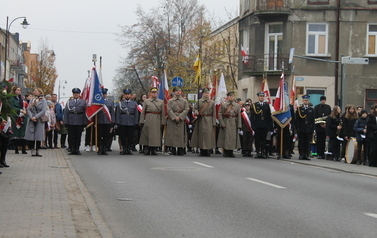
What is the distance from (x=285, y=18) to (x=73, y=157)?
2636 centimetres

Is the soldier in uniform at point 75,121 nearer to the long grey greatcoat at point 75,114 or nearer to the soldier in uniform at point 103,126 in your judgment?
the long grey greatcoat at point 75,114

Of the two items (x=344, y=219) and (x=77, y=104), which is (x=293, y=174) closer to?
(x=344, y=219)

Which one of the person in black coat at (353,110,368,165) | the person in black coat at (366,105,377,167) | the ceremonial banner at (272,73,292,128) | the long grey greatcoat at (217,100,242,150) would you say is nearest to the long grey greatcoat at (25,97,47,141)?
the long grey greatcoat at (217,100,242,150)

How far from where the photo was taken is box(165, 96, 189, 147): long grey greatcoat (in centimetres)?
2300

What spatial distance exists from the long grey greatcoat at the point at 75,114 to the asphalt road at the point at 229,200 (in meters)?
4.19

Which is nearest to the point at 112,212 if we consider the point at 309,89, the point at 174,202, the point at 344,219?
the point at 174,202

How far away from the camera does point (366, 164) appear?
21953 mm

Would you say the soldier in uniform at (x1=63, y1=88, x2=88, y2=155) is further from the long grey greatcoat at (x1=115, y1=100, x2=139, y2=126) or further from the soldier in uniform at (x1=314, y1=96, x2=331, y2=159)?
the soldier in uniform at (x1=314, y1=96, x2=331, y2=159)

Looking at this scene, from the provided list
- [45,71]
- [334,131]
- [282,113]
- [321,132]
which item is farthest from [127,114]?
[45,71]

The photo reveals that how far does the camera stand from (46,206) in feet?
33.1

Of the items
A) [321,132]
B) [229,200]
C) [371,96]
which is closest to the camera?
[229,200]

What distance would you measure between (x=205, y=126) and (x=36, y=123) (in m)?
5.63

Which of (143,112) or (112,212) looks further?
(143,112)

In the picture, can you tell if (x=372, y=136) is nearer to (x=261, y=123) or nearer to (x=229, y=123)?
(x=261, y=123)
